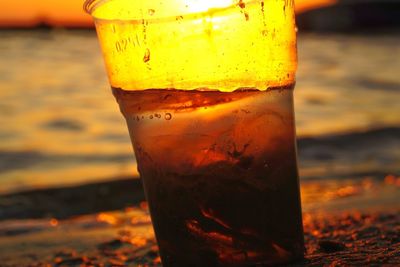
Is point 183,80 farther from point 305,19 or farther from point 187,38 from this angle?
point 305,19

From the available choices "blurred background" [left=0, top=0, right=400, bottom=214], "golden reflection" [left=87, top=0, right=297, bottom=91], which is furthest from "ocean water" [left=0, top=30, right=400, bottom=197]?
"golden reflection" [left=87, top=0, right=297, bottom=91]

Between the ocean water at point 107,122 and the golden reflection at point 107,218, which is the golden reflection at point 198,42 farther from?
the ocean water at point 107,122

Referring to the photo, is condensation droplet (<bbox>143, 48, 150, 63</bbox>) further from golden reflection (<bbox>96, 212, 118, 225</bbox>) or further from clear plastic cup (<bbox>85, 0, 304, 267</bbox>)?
golden reflection (<bbox>96, 212, 118, 225</bbox>)

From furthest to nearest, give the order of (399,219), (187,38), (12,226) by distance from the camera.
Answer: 1. (12,226)
2. (399,219)
3. (187,38)

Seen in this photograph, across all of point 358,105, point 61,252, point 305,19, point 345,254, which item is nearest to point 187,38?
point 345,254

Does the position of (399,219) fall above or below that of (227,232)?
below

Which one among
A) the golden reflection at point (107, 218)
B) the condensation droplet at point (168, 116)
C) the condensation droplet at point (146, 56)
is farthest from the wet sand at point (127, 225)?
the condensation droplet at point (146, 56)
